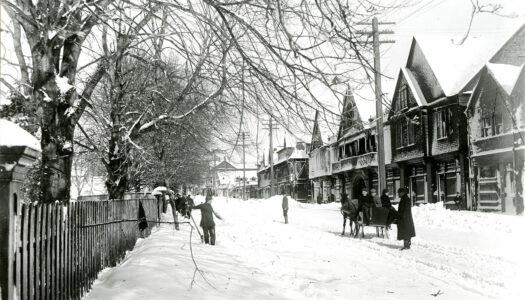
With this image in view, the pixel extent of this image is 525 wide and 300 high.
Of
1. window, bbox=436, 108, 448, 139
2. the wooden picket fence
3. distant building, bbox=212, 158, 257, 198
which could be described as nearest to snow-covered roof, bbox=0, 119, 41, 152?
the wooden picket fence

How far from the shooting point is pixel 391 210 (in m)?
15.2

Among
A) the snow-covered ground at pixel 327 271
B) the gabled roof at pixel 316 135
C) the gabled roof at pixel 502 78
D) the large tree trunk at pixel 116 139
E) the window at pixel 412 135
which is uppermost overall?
the gabled roof at pixel 502 78

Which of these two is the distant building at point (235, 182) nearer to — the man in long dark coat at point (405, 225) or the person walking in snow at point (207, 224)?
the person walking in snow at point (207, 224)

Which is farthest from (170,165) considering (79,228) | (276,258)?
(79,228)

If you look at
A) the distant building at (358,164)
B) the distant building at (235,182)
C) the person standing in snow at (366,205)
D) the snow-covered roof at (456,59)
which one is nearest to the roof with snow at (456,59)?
the snow-covered roof at (456,59)

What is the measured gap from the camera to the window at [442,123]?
2997 centimetres

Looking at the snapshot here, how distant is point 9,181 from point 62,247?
2.49 meters

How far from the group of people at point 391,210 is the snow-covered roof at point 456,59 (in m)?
14.4

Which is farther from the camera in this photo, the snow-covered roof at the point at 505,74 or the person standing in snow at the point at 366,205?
the snow-covered roof at the point at 505,74

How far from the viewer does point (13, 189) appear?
4.26m

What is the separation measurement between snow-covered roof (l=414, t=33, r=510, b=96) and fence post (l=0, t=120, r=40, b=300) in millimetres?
28479

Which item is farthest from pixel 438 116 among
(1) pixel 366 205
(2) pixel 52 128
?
→ (2) pixel 52 128

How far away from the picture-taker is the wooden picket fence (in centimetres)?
485

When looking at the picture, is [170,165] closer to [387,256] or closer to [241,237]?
[241,237]
